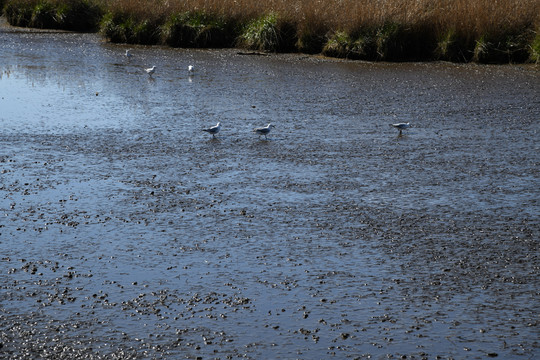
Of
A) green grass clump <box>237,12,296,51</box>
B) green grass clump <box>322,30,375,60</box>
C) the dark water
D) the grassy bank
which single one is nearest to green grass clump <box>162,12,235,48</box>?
the grassy bank

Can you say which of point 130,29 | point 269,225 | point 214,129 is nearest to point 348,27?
point 130,29

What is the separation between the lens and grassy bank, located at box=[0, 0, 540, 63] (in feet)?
57.3

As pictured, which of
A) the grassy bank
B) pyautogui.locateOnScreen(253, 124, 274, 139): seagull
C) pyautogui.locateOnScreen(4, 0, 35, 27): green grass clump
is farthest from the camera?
pyautogui.locateOnScreen(4, 0, 35, 27): green grass clump

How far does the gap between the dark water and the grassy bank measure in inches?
151

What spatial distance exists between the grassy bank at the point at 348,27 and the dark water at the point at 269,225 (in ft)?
12.6

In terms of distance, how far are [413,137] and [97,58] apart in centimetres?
1009

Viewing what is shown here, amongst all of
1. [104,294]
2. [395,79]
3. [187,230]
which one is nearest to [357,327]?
[104,294]

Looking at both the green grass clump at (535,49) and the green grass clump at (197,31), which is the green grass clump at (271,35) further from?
the green grass clump at (535,49)

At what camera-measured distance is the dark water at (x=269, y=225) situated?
5133 millimetres

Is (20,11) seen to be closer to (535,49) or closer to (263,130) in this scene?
(535,49)

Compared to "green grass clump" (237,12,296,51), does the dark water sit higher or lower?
lower

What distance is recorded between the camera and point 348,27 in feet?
59.7

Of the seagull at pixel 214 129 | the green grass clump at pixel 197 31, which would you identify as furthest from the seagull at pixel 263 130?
the green grass clump at pixel 197 31

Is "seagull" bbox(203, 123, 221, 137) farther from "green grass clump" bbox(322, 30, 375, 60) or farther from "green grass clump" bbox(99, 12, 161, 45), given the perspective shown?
"green grass clump" bbox(99, 12, 161, 45)
